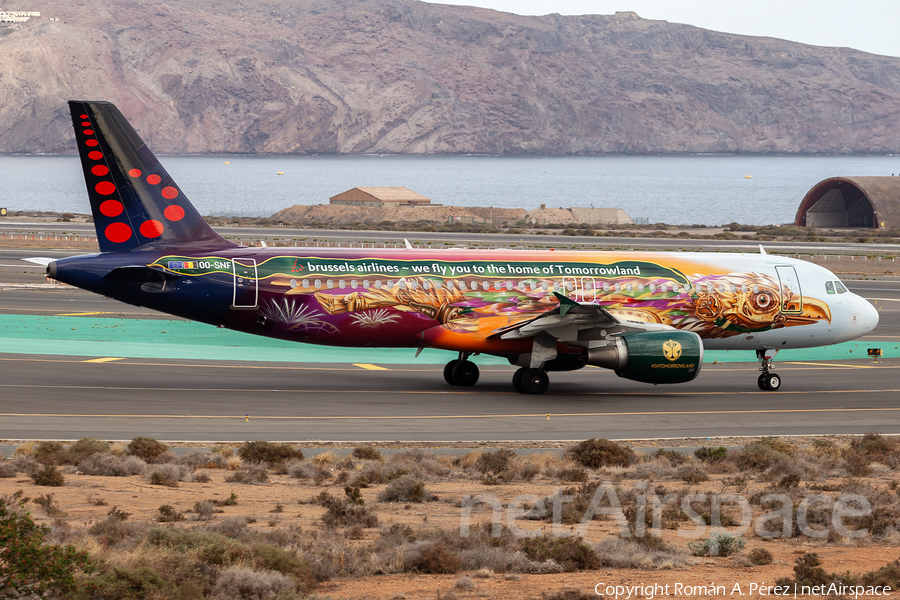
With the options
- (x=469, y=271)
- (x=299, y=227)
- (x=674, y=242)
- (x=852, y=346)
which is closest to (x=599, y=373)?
(x=469, y=271)

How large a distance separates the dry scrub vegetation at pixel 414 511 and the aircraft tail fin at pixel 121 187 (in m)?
10.5

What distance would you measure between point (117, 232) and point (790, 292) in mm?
22828

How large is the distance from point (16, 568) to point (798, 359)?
38.2 meters

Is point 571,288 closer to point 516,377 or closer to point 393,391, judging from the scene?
point 516,377

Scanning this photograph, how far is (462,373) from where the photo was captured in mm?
34750

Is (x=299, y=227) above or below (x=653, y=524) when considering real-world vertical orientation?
above

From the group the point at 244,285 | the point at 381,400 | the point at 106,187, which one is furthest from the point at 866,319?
the point at 106,187

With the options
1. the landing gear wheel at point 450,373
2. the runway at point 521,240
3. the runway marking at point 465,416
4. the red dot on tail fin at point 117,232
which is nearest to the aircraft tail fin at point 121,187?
the red dot on tail fin at point 117,232

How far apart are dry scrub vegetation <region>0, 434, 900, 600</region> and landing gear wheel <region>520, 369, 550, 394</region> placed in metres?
9.60

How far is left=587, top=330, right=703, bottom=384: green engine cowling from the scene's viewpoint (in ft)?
102

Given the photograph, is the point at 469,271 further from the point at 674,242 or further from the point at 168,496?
the point at 674,242

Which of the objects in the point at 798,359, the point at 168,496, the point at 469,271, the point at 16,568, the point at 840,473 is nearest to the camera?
the point at 16,568

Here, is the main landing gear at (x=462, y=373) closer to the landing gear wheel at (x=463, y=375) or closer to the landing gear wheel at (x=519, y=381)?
the landing gear wheel at (x=463, y=375)

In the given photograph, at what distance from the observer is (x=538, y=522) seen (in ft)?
55.9
